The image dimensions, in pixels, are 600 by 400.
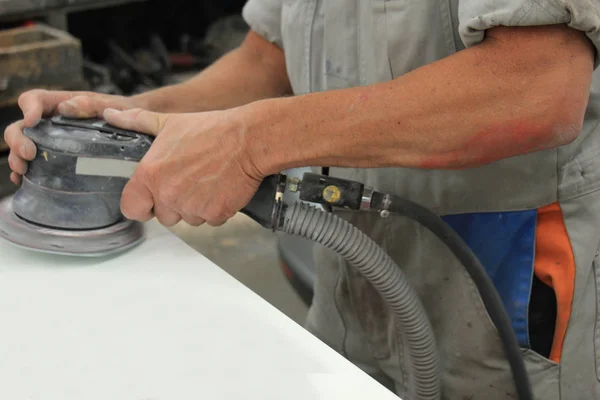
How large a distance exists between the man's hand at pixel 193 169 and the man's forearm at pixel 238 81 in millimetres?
261

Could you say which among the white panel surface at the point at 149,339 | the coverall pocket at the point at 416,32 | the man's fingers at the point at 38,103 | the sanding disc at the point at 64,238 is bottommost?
the white panel surface at the point at 149,339

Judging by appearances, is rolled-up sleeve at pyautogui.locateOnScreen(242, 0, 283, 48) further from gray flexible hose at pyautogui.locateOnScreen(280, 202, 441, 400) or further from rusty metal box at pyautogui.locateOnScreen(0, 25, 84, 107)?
rusty metal box at pyautogui.locateOnScreen(0, 25, 84, 107)

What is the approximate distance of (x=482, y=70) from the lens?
0.74 meters

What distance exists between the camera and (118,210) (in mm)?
898

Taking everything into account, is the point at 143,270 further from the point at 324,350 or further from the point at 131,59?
the point at 131,59

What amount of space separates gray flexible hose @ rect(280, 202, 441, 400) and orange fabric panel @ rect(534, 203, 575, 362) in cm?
16

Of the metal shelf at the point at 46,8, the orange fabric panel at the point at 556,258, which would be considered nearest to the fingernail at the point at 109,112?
the orange fabric panel at the point at 556,258

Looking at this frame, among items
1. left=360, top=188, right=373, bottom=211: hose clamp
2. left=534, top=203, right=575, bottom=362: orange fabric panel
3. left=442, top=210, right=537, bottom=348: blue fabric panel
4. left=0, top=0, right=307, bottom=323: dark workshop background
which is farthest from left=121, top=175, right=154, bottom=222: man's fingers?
left=0, top=0, right=307, bottom=323: dark workshop background

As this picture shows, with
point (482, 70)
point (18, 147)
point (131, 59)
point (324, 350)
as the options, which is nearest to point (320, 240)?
point (324, 350)

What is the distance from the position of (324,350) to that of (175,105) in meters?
0.53

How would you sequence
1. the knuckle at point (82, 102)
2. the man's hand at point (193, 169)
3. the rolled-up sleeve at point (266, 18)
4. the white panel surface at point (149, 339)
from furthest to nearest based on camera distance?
the rolled-up sleeve at point (266, 18) < the knuckle at point (82, 102) < the man's hand at point (193, 169) < the white panel surface at point (149, 339)

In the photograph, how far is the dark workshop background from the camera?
5.59ft

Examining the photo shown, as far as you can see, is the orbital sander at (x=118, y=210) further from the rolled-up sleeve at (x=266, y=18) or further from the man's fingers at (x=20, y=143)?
the rolled-up sleeve at (x=266, y=18)

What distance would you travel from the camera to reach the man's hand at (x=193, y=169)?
83 cm
